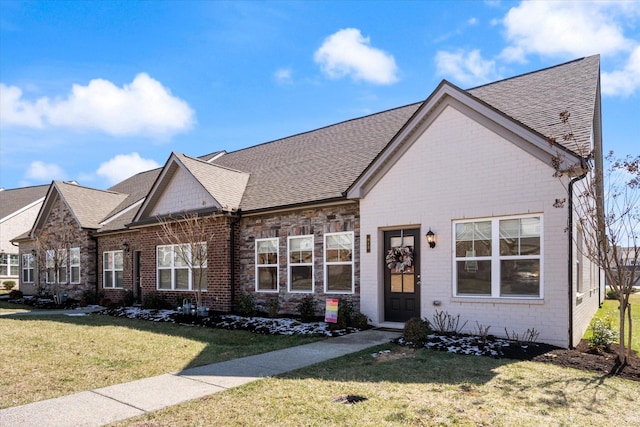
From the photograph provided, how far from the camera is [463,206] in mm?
10000

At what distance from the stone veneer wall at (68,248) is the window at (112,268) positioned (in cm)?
85

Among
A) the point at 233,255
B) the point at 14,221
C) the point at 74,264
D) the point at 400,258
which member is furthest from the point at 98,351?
the point at 14,221

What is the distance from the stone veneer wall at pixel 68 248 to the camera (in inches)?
821

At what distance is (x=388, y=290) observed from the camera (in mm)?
11438

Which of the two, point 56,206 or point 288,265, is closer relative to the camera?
point 288,265

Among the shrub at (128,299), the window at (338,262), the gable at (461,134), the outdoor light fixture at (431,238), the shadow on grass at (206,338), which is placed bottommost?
the shrub at (128,299)

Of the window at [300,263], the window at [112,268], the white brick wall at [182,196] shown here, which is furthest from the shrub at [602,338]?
the window at [112,268]

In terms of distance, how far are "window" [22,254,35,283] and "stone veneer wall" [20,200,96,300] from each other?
115cm

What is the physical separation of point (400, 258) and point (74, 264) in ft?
57.2

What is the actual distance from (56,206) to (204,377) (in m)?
20.1

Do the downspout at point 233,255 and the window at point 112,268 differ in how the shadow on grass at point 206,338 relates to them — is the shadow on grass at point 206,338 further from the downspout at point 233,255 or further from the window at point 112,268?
the window at point 112,268

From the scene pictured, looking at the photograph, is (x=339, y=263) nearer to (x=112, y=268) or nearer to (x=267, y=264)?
(x=267, y=264)

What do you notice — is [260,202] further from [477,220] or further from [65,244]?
[65,244]

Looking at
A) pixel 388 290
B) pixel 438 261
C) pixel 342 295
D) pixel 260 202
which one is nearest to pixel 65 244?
pixel 260 202
